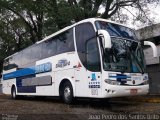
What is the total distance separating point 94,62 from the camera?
13391 mm

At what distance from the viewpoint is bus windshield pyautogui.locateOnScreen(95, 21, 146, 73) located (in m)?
13.2

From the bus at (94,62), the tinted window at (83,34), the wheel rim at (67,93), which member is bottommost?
the wheel rim at (67,93)

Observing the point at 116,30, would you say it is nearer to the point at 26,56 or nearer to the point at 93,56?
the point at 93,56

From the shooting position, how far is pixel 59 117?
10.0m

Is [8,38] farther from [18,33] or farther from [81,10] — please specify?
[81,10]

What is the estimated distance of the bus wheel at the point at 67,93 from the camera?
1495 cm

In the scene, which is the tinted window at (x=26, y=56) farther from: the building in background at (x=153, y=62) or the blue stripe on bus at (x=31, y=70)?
the building in background at (x=153, y=62)

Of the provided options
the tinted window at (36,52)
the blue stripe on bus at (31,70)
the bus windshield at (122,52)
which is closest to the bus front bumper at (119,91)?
the bus windshield at (122,52)

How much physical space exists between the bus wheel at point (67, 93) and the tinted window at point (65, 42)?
1.62 m

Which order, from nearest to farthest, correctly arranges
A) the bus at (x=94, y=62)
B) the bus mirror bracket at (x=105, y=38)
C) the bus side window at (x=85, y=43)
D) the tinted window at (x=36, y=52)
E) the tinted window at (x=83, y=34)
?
the bus mirror bracket at (x=105, y=38) → the bus at (x=94, y=62) → the bus side window at (x=85, y=43) → the tinted window at (x=83, y=34) → the tinted window at (x=36, y=52)

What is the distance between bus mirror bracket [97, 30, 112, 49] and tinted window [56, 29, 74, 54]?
2.33 m

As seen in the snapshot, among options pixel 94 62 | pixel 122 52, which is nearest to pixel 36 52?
pixel 94 62

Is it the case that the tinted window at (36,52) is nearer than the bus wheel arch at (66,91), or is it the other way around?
the bus wheel arch at (66,91)

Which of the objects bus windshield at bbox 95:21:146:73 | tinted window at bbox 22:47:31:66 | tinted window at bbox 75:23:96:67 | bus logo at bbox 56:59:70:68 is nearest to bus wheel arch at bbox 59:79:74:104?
bus logo at bbox 56:59:70:68
